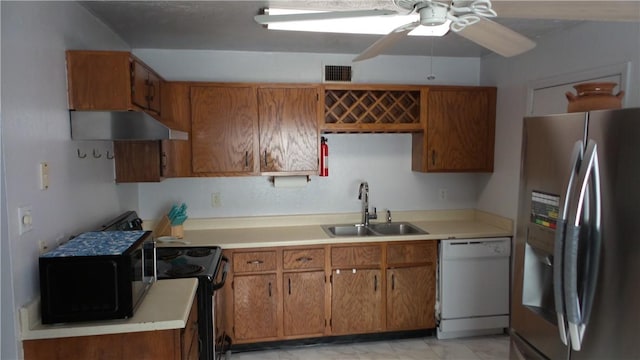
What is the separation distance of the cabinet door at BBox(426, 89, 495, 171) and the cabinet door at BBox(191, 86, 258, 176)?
1479 millimetres

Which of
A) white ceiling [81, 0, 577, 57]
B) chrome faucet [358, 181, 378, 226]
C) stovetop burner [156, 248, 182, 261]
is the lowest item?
stovetop burner [156, 248, 182, 261]

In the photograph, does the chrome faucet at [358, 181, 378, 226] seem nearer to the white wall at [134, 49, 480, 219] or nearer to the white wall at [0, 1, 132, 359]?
the white wall at [134, 49, 480, 219]

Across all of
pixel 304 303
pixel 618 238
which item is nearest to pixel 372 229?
pixel 304 303

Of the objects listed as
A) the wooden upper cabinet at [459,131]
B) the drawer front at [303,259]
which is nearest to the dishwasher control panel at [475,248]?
the wooden upper cabinet at [459,131]

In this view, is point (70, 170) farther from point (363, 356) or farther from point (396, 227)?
point (396, 227)

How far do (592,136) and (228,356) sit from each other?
8.52 feet

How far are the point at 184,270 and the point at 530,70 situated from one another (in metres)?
2.81

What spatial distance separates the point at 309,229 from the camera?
10.6ft

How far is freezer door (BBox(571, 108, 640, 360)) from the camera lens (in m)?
1.47

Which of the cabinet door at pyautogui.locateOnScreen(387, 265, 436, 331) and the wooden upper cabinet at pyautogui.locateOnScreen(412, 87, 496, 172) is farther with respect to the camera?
the wooden upper cabinet at pyautogui.locateOnScreen(412, 87, 496, 172)

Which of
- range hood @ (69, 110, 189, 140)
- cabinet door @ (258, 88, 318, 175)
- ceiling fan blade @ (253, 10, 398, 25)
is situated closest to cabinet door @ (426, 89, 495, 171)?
cabinet door @ (258, 88, 318, 175)

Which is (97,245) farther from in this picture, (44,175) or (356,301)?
(356,301)

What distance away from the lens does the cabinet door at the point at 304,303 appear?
9.56ft

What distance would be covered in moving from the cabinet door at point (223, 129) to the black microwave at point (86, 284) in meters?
1.47
